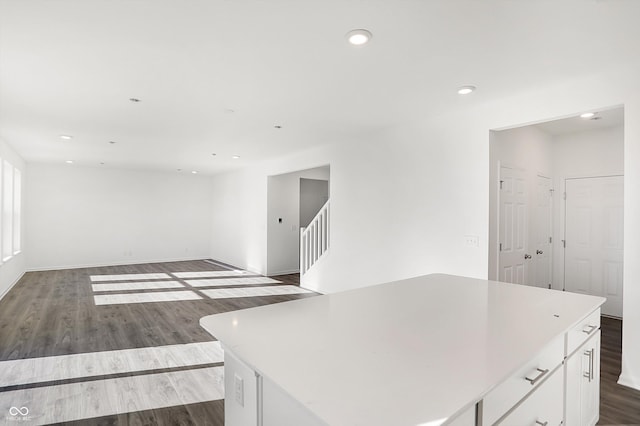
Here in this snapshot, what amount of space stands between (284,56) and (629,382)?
12.2 feet

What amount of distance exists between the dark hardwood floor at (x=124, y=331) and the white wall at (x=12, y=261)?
189 mm

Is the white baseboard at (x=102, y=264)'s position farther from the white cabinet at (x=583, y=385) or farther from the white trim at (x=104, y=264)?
the white cabinet at (x=583, y=385)

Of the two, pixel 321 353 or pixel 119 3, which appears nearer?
pixel 321 353

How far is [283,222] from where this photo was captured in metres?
8.00


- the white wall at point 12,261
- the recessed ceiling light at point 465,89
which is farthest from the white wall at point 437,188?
the white wall at point 12,261

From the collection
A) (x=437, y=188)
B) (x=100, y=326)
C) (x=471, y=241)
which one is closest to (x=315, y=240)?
(x=437, y=188)

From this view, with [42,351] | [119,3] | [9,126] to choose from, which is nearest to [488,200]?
[119,3]

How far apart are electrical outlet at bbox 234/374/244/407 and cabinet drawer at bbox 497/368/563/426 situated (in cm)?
86

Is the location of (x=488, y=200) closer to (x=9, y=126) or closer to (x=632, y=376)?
(x=632, y=376)

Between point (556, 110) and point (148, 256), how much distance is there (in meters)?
9.90

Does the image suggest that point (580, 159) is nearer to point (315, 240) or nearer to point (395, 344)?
point (315, 240)

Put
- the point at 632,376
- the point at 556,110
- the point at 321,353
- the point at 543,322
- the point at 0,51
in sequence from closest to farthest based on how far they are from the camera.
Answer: the point at 321,353
the point at 543,322
the point at 0,51
the point at 632,376
the point at 556,110

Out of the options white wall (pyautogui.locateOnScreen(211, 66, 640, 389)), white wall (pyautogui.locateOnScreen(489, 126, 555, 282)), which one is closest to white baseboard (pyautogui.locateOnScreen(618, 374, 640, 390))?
white wall (pyautogui.locateOnScreen(211, 66, 640, 389))

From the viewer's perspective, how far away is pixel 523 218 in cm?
429
